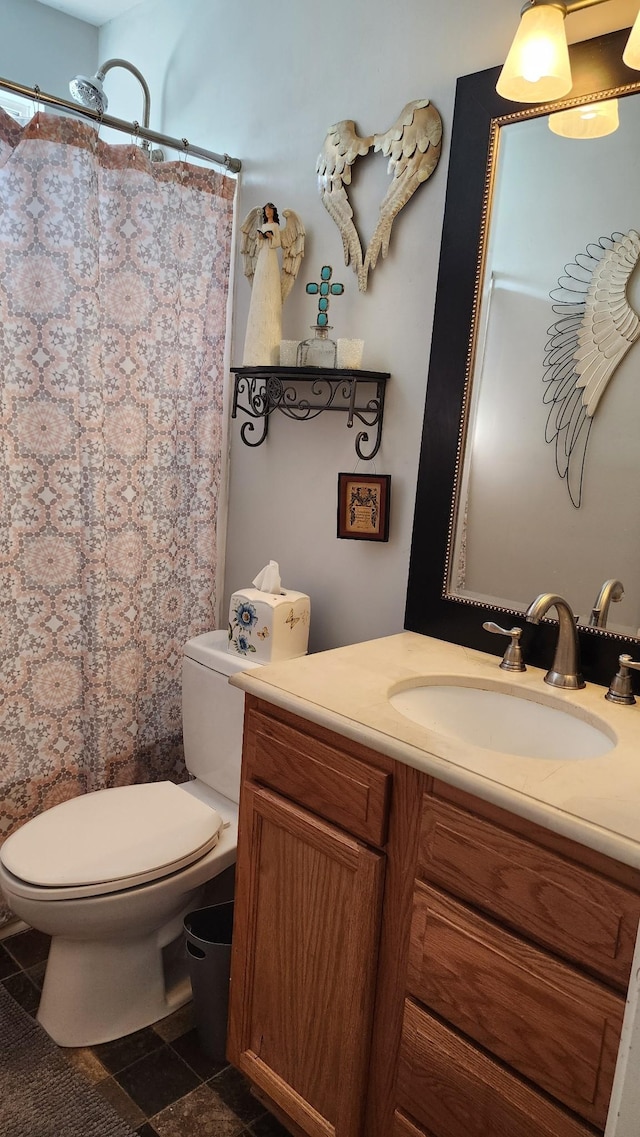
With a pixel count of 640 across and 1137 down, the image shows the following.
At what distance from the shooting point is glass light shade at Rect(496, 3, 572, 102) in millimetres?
1217

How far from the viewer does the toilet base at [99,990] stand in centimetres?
161

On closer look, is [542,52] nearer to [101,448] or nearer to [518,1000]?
[101,448]

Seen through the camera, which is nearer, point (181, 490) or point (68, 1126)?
point (68, 1126)

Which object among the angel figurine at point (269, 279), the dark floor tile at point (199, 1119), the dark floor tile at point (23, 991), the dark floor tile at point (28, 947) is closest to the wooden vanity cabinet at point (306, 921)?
the dark floor tile at point (199, 1119)

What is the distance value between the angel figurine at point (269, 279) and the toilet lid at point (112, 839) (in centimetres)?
107

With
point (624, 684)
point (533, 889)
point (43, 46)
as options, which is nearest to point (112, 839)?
point (533, 889)

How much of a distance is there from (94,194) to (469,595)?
4.17 ft

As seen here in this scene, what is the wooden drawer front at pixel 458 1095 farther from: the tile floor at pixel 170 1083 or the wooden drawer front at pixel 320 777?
the tile floor at pixel 170 1083

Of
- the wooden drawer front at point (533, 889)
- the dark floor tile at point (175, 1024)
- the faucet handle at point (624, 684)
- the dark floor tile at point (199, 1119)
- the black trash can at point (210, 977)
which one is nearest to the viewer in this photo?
the wooden drawer front at point (533, 889)

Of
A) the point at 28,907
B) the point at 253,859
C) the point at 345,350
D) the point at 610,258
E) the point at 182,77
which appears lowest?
the point at 28,907

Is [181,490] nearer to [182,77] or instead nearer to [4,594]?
[4,594]


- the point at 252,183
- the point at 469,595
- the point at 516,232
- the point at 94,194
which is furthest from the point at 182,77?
the point at 469,595

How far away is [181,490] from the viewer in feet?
6.93

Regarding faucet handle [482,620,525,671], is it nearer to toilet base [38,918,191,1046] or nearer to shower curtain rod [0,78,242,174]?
toilet base [38,918,191,1046]
